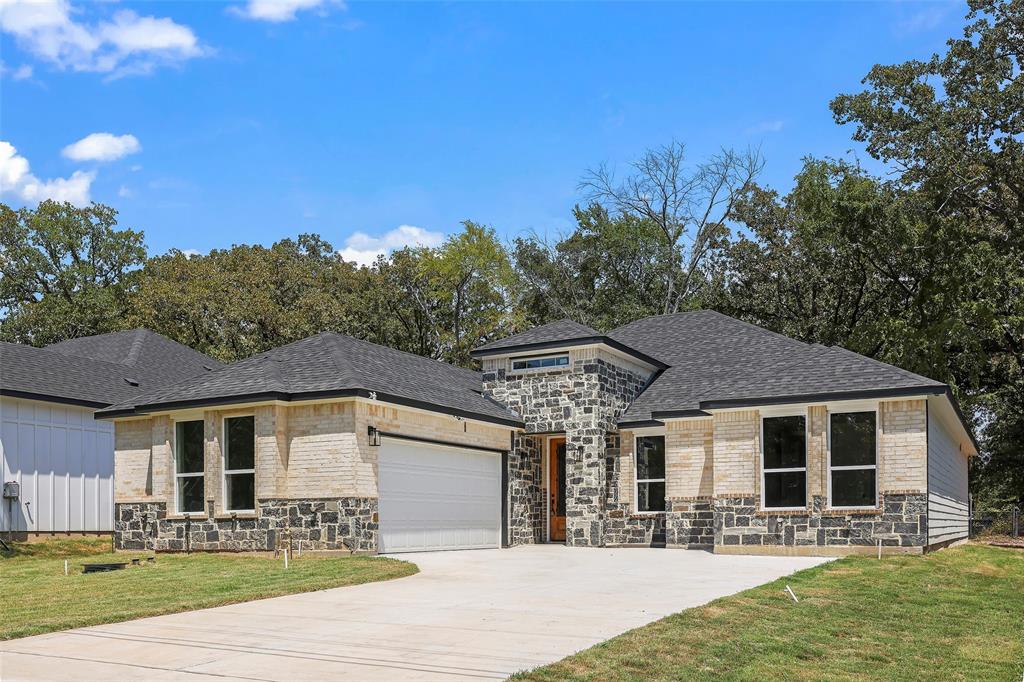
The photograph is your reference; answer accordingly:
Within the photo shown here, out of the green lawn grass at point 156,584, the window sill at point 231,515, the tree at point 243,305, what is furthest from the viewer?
the tree at point 243,305

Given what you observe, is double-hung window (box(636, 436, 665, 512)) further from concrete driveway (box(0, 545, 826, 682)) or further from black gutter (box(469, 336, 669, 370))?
concrete driveway (box(0, 545, 826, 682))

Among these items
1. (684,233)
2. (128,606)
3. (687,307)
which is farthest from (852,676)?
(684,233)

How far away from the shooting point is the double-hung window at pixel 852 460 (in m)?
18.8

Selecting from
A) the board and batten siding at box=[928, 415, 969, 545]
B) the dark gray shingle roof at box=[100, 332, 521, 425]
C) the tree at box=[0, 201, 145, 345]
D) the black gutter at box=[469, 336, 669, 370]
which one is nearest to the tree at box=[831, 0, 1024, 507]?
the board and batten siding at box=[928, 415, 969, 545]

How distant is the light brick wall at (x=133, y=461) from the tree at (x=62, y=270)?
82.3ft

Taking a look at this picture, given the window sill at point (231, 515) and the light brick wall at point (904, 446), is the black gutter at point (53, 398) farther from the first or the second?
the light brick wall at point (904, 446)

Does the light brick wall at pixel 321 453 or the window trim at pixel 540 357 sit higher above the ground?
the window trim at pixel 540 357

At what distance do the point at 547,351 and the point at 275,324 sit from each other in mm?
21069

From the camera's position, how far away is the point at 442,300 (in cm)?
4872

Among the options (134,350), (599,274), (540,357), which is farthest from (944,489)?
(599,274)

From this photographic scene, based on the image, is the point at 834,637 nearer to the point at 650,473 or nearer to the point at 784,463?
the point at 784,463

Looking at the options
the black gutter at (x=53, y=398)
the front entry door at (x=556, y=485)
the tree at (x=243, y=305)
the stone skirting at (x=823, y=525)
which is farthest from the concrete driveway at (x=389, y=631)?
the tree at (x=243, y=305)

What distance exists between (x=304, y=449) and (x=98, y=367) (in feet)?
36.8

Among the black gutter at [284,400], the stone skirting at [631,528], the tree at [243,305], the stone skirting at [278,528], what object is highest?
the tree at [243,305]
